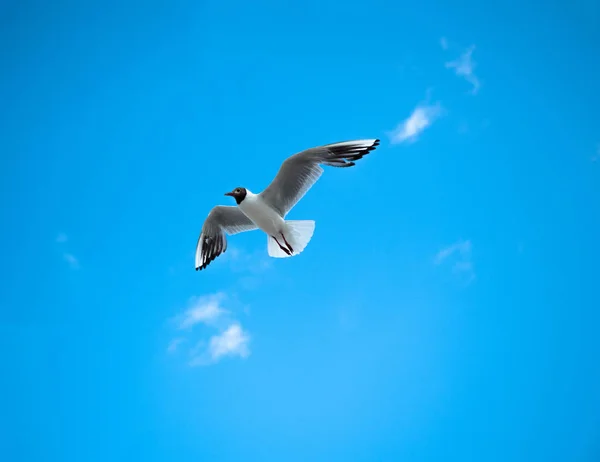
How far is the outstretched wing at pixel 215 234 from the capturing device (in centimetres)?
679

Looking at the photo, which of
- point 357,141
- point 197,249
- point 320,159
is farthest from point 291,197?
point 197,249

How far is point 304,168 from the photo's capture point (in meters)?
5.90

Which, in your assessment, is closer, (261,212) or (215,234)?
(261,212)

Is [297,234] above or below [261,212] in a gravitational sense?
below

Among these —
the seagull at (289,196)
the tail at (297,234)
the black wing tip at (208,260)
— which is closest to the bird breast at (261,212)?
the seagull at (289,196)

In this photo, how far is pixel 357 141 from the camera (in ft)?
18.2

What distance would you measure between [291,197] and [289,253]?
2.01ft

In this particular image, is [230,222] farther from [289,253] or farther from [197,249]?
[289,253]

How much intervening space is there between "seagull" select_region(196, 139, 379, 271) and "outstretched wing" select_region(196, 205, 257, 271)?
0.34ft

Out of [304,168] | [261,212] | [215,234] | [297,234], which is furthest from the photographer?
[215,234]

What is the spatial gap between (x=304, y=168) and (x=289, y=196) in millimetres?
399

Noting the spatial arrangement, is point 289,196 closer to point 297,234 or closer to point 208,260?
point 297,234

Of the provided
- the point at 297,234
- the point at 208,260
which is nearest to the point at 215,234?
the point at 208,260

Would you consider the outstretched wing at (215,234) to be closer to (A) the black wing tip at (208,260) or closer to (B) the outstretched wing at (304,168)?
(A) the black wing tip at (208,260)
